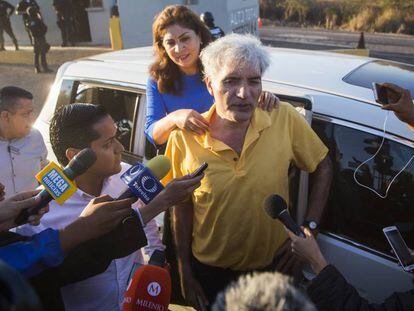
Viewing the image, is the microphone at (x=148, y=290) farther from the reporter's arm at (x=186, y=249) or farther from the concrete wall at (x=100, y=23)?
the concrete wall at (x=100, y=23)

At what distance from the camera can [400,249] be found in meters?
1.94

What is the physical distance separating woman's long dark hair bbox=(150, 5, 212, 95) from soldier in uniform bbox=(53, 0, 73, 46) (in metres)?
12.3

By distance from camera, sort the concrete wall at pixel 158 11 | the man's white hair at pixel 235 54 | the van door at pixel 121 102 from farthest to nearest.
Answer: the concrete wall at pixel 158 11, the van door at pixel 121 102, the man's white hair at pixel 235 54

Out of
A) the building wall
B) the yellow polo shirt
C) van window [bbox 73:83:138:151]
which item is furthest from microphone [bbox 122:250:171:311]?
the building wall

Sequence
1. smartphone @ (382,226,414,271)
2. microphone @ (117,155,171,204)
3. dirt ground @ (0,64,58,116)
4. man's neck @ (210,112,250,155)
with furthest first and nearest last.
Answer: dirt ground @ (0,64,58,116)
man's neck @ (210,112,250,155)
smartphone @ (382,226,414,271)
microphone @ (117,155,171,204)

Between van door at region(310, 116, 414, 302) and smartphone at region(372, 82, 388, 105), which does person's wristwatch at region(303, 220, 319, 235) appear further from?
smartphone at region(372, 82, 388, 105)

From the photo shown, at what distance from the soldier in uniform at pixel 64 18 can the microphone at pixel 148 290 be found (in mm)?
13632

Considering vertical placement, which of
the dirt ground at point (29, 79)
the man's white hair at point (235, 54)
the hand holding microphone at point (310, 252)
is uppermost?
the man's white hair at point (235, 54)

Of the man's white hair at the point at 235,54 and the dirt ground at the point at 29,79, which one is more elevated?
the man's white hair at the point at 235,54

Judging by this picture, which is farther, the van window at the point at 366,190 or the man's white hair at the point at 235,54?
the van window at the point at 366,190

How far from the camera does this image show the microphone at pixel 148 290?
1755mm

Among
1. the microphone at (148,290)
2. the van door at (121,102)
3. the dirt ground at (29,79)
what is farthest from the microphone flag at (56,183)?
the dirt ground at (29,79)

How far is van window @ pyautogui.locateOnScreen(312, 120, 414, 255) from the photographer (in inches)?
88.9

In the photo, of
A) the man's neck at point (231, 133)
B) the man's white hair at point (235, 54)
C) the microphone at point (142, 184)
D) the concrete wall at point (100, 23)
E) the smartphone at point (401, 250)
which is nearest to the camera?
the microphone at point (142, 184)
